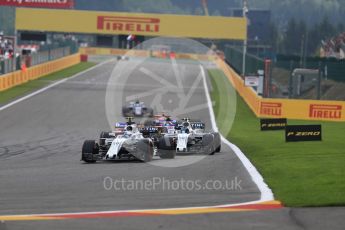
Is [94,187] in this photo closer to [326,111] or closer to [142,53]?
[326,111]

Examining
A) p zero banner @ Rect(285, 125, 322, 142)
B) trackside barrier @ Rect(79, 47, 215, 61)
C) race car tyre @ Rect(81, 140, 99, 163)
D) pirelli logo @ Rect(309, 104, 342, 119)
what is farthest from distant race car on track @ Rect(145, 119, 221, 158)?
trackside barrier @ Rect(79, 47, 215, 61)

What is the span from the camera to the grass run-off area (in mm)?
12633

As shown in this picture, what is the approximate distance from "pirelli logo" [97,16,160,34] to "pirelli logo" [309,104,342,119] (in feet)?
99.3

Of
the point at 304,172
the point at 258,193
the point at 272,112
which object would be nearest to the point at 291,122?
the point at 272,112

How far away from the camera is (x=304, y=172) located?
50.8 feet

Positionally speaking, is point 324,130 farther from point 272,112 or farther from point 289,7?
point 289,7

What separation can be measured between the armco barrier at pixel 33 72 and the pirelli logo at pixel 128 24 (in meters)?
5.07

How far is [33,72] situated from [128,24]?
1019 centimetres

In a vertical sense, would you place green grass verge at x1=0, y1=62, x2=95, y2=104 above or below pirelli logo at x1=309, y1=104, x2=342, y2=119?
below

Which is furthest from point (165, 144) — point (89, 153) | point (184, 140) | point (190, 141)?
point (89, 153)

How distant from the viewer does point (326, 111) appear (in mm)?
35625

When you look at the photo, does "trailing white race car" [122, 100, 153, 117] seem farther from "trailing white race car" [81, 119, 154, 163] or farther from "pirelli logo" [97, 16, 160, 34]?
"pirelli logo" [97, 16, 160, 34]

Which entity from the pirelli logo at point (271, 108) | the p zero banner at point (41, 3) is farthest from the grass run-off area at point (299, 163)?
the p zero banner at point (41, 3)

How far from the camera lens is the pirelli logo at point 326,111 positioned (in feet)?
117
